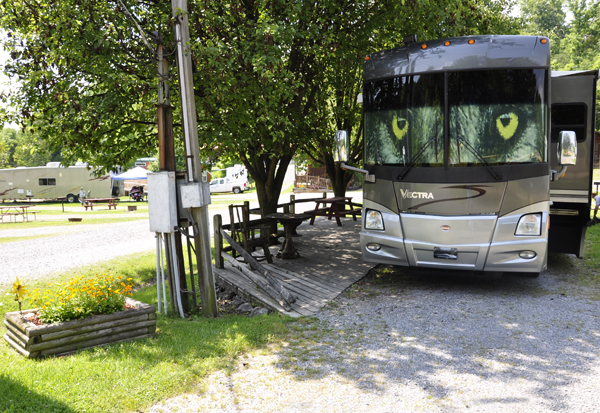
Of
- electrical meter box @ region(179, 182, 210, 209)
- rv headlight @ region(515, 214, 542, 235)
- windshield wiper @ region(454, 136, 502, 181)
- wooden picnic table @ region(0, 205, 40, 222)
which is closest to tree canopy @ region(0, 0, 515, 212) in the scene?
Answer: electrical meter box @ region(179, 182, 210, 209)

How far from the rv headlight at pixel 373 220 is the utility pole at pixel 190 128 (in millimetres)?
2515

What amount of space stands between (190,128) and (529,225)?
467cm

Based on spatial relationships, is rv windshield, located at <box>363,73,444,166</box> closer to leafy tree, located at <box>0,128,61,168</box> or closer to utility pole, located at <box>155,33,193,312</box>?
utility pole, located at <box>155,33,193,312</box>

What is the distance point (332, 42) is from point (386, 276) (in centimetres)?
476

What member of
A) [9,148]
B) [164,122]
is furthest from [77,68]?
[9,148]

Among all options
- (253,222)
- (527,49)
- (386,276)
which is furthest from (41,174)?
(527,49)

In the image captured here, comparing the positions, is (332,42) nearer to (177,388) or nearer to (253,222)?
(253,222)

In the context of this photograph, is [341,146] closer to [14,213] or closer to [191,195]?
[191,195]

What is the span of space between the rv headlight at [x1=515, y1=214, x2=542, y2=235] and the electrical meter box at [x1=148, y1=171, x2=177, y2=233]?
4.59 m

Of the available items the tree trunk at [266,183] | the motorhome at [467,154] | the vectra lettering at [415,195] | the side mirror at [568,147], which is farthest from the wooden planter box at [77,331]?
the tree trunk at [266,183]

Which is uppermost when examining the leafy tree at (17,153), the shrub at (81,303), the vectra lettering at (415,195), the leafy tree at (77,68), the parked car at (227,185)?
the leafy tree at (17,153)

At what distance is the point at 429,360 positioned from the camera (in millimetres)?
4863

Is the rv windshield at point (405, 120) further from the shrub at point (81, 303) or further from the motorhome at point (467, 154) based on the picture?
the shrub at point (81, 303)

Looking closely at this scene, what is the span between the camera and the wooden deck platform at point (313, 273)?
7156 millimetres
